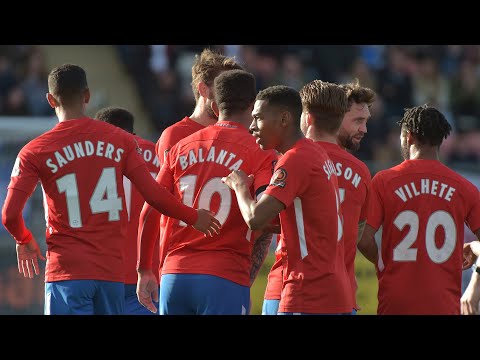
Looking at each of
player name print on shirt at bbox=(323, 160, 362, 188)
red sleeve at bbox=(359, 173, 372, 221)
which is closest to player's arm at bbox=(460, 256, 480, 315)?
red sleeve at bbox=(359, 173, 372, 221)

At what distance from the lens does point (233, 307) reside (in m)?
6.11

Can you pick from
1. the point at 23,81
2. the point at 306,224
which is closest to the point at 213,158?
the point at 306,224

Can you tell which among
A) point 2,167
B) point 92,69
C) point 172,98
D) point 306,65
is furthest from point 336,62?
point 2,167

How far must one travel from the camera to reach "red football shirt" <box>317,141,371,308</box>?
6359 mm

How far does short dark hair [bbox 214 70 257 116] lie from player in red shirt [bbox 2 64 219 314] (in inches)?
25.5

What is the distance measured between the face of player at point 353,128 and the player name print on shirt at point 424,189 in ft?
2.00

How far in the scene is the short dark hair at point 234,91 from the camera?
20.6ft

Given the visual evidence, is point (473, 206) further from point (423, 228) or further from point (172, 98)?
point (172, 98)

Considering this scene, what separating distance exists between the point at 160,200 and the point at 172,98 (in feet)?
35.0

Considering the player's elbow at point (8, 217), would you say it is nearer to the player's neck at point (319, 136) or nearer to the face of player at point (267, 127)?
the face of player at point (267, 127)

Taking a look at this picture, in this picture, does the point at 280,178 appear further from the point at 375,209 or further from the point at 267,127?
the point at 375,209

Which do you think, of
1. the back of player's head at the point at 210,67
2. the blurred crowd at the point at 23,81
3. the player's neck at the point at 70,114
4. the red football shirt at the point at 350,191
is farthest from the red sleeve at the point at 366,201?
the blurred crowd at the point at 23,81

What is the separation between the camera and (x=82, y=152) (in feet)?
20.4

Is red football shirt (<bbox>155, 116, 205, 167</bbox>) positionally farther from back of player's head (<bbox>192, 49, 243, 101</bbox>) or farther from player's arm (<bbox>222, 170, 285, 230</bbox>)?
player's arm (<bbox>222, 170, 285, 230</bbox>)
